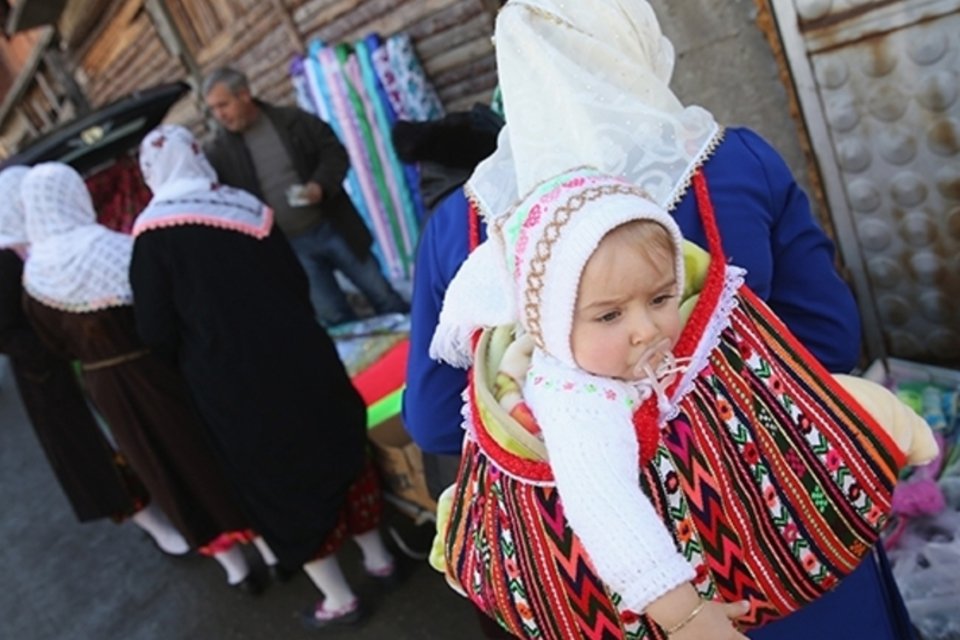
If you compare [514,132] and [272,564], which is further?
[272,564]

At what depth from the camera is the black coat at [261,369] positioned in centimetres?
261

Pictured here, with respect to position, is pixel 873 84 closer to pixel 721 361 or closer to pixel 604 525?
pixel 721 361

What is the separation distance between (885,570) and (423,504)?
2000mm

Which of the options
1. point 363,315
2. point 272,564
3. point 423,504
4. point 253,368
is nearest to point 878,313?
point 423,504

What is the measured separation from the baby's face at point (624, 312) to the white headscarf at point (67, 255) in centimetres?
247

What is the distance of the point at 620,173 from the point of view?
1.19 m

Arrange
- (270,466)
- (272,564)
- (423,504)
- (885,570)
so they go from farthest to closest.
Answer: (272,564)
(423,504)
(270,466)
(885,570)

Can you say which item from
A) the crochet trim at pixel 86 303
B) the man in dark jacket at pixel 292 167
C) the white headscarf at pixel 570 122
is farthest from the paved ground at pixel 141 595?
the white headscarf at pixel 570 122

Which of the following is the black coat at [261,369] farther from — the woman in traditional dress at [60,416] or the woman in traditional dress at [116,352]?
Answer: the woman in traditional dress at [60,416]

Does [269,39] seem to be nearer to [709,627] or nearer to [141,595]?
[141,595]

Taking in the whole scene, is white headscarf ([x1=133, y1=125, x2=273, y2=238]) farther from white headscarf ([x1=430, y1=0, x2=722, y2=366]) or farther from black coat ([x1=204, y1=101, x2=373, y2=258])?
white headscarf ([x1=430, y1=0, x2=722, y2=366])

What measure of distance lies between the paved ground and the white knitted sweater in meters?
2.20

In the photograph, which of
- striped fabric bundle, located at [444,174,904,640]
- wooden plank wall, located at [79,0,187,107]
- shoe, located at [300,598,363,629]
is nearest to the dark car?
shoe, located at [300,598,363,629]

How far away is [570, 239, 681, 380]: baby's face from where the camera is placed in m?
0.98
